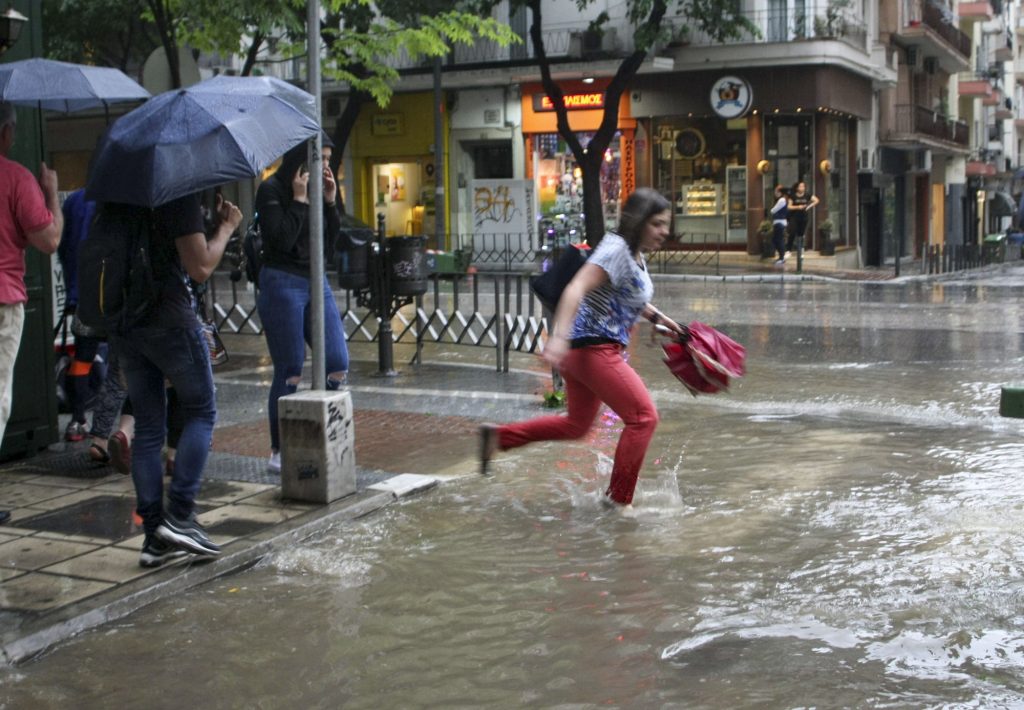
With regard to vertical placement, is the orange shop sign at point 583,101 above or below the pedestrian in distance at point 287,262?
above

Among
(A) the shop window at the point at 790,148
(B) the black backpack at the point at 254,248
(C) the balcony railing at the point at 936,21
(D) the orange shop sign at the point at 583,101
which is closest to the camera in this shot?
(B) the black backpack at the point at 254,248

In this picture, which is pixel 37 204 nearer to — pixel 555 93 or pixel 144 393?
pixel 144 393

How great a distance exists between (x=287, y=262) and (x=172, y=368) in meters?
1.88

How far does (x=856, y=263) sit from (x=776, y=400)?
27465mm

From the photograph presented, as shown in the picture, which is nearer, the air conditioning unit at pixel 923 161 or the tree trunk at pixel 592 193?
the tree trunk at pixel 592 193

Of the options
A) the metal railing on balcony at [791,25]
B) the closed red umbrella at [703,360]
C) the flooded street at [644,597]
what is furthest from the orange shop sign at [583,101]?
the closed red umbrella at [703,360]

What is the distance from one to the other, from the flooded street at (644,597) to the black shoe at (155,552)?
25 cm

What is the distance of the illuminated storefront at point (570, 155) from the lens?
35156 mm

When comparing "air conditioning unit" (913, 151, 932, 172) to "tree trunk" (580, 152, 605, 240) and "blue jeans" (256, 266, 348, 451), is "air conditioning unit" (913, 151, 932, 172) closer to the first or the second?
"tree trunk" (580, 152, 605, 240)

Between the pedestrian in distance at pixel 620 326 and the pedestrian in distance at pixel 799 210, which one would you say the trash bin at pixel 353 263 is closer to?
the pedestrian in distance at pixel 620 326

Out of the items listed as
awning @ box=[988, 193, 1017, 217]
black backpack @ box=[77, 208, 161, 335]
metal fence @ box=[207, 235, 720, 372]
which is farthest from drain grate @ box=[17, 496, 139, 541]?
awning @ box=[988, 193, 1017, 217]

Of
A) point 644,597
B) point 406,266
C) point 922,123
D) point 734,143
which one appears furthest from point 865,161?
point 644,597

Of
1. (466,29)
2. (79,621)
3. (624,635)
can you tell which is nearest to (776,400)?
(624,635)

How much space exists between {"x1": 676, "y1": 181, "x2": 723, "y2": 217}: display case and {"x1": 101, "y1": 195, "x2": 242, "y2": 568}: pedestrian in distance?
30.1 meters
